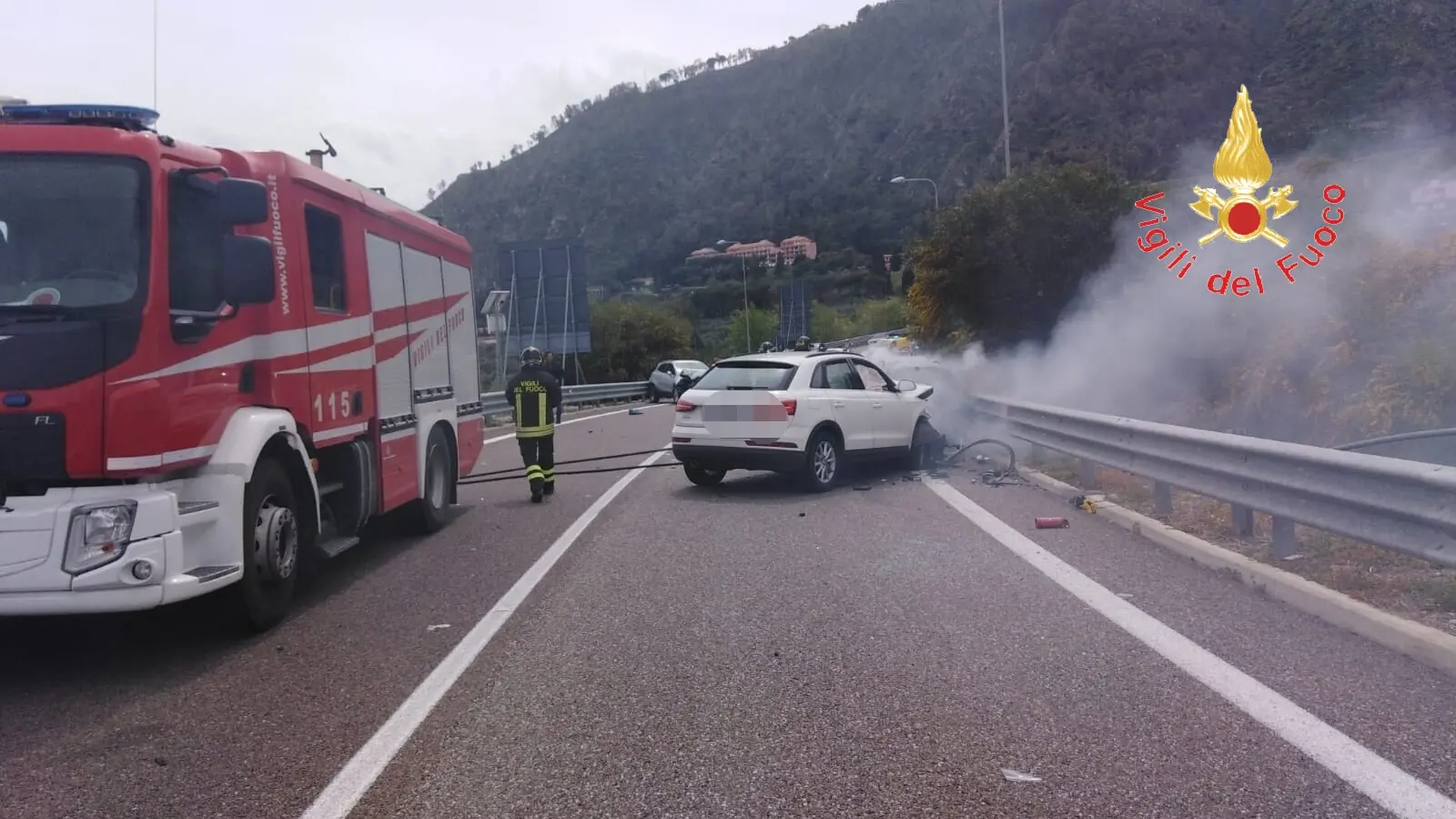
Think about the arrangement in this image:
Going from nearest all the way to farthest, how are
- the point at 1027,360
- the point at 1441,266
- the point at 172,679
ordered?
the point at 172,679, the point at 1441,266, the point at 1027,360

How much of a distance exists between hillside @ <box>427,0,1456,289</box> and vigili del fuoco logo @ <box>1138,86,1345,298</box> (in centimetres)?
1500

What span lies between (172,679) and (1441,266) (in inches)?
516

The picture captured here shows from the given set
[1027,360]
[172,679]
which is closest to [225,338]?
[172,679]

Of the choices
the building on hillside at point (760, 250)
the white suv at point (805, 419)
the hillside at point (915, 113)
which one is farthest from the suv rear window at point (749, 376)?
the building on hillside at point (760, 250)

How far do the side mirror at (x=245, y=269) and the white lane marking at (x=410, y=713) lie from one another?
218cm

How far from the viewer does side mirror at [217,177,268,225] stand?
6031 millimetres

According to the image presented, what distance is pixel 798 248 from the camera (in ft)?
322

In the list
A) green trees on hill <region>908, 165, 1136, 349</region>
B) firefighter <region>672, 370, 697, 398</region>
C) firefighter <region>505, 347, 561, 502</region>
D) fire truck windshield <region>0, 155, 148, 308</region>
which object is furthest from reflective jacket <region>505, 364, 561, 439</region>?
firefighter <region>672, 370, 697, 398</region>

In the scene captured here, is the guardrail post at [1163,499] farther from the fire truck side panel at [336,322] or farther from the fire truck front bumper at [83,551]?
the fire truck front bumper at [83,551]

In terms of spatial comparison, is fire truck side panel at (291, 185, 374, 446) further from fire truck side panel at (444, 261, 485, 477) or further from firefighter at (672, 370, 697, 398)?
firefighter at (672, 370, 697, 398)

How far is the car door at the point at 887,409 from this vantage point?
13336 millimetres

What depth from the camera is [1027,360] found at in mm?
22266

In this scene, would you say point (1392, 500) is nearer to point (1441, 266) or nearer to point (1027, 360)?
point (1441, 266)

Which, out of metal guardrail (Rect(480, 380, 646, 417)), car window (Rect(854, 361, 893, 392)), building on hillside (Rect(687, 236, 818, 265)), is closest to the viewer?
car window (Rect(854, 361, 893, 392))
